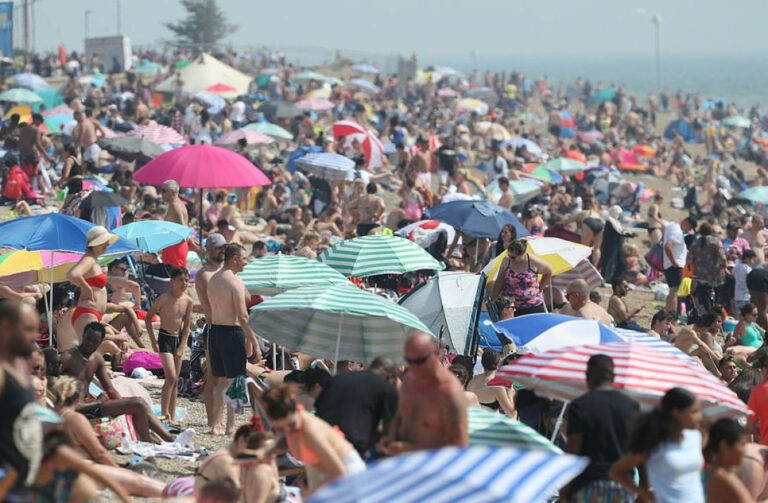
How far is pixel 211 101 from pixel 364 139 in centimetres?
826

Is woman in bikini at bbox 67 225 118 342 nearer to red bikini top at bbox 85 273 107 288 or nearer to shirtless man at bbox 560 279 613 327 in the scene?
red bikini top at bbox 85 273 107 288

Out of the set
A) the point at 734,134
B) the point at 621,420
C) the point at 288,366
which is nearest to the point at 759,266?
the point at 288,366

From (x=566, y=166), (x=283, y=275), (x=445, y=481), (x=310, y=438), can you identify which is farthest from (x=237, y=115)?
(x=445, y=481)

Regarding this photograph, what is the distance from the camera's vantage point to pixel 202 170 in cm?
1353

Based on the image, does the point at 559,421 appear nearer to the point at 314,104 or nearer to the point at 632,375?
the point at 632,375

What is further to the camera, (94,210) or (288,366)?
(94,210)

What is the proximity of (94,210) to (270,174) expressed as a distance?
305 inches

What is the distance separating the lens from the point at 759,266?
48.5 feet

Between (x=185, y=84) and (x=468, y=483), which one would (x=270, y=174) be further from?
(x=468, y=483)

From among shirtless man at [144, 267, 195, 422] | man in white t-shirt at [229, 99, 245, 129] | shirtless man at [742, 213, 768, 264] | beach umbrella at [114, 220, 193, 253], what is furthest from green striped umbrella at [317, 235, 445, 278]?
man in white t-shirt at [229, 99, 245, 129]

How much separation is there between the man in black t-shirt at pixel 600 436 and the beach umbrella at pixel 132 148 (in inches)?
534

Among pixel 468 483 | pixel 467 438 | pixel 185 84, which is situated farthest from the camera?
pixel 185 84

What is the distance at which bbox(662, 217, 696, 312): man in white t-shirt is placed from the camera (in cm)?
1523

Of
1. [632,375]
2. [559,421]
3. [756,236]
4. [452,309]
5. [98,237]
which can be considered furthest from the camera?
[756,236]
